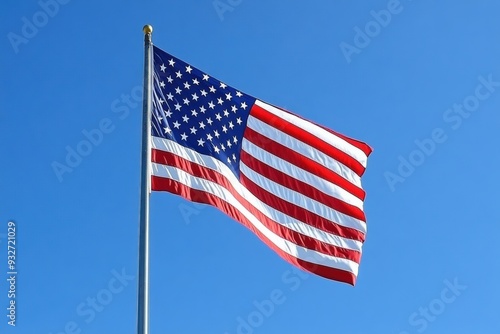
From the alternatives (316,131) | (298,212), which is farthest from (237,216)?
(316,131)

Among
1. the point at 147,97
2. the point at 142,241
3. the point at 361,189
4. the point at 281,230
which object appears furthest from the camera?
the point at 361,189

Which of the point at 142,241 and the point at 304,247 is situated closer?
the point at 142,241

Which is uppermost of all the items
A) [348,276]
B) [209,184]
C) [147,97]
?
[147,97]

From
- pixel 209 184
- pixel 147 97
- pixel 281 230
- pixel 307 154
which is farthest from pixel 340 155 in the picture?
pixel 147 97

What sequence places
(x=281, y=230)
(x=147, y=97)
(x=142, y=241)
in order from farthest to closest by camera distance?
(x=281, y=230) < (x=147, y=97) < (x=142, y=241)

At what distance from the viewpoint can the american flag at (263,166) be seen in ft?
50.9

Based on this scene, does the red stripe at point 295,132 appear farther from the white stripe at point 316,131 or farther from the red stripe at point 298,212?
the red stripe at point 298,212

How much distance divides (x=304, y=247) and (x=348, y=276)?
36.6 inches

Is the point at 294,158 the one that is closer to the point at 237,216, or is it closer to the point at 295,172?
the point at 295,172

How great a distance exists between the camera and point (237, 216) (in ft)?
51.2

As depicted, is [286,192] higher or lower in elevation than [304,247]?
higher

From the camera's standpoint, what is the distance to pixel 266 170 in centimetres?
1686

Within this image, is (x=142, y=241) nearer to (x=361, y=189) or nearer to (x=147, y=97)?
(x=147, y=97)

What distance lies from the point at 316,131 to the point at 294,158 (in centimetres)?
67
